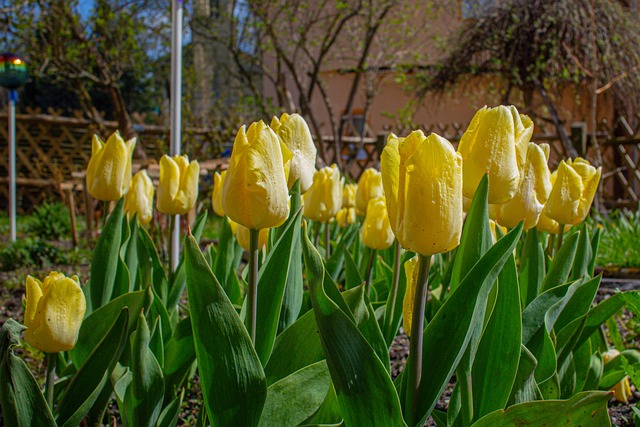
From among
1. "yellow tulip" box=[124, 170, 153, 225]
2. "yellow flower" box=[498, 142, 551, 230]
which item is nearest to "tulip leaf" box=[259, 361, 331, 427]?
"yellow flower" box=[498, 142, 551, 230]

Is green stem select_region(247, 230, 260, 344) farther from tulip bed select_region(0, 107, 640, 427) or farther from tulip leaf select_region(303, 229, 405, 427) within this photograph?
tulip leaf select_region(303, 229, 405, 427)

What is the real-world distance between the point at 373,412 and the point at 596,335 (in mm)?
1045

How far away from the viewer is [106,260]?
4.50 ft

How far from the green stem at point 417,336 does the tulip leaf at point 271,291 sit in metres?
0.26

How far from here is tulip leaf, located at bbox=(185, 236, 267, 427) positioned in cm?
80

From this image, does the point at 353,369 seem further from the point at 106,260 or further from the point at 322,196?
the point at 322,196

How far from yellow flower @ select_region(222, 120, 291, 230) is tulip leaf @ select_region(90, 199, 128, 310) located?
0.60 metres

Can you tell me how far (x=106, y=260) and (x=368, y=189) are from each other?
3.32ft

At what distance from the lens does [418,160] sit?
0.72 metres

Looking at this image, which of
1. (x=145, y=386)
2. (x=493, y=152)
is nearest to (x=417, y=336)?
(x=493, y=152)

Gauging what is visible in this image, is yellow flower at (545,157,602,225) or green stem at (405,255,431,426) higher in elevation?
yellow flower at (545,157,602,225)

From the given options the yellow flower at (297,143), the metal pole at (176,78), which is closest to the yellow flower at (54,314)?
the yellow flower at (297,143)

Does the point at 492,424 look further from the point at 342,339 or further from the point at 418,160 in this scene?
the point at 418,160

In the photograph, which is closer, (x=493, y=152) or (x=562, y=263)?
(x=493, y=152)
